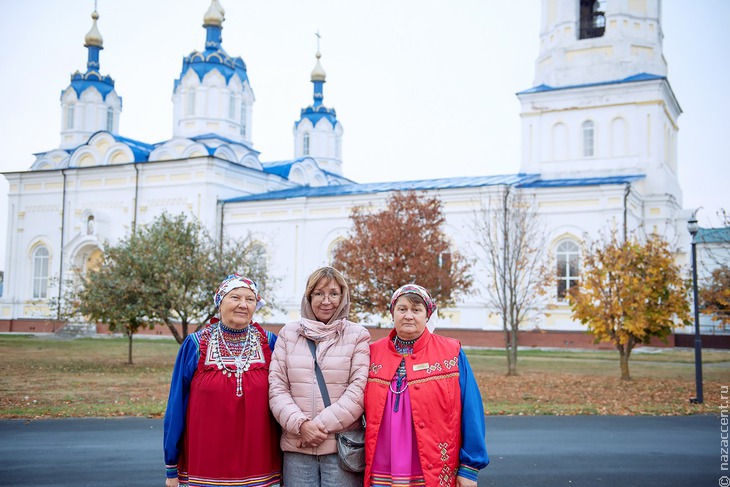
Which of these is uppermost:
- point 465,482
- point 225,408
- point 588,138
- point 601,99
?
point 601,99

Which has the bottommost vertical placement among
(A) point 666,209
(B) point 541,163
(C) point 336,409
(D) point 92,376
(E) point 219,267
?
(D) point 92,376

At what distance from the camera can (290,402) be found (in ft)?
13.9

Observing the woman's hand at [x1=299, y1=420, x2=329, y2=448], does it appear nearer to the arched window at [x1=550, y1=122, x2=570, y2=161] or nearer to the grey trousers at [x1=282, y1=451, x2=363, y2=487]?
the grey trousers at [x1=282, y1=451, x2=363, y2=487]

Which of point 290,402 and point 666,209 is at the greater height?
point 666,209

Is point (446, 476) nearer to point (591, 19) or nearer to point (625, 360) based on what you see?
point (625, 360)

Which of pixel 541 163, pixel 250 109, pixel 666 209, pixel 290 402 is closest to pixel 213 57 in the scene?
pixel 250 109

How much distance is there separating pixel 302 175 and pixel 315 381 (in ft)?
125

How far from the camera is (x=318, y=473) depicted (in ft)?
14.0

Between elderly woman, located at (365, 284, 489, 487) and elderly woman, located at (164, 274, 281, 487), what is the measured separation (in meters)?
0.66

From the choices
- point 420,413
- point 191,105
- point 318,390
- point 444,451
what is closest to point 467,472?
point 444,451

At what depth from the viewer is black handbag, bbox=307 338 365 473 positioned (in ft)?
13.8

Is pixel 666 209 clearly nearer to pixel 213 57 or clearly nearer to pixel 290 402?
pixel 213 57

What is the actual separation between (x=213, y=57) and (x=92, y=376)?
2542 centimetres

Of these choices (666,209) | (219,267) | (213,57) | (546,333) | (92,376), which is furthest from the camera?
(213,57)
